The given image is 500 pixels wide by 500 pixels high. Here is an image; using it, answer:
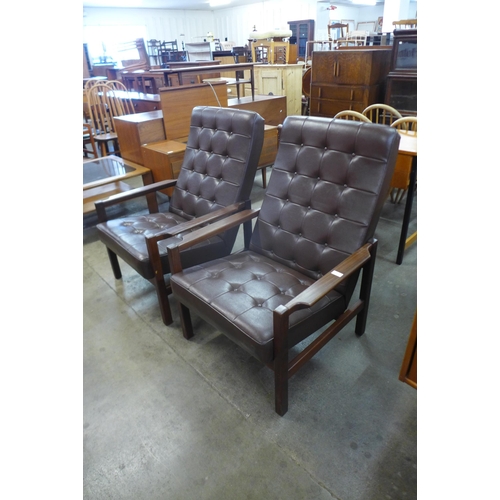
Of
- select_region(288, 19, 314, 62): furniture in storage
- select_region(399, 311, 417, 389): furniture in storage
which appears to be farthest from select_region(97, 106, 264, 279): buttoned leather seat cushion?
select_region(288, 19, 314, 62): furniture in storage

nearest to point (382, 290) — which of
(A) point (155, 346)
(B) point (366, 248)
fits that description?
(B) point (366, 248)

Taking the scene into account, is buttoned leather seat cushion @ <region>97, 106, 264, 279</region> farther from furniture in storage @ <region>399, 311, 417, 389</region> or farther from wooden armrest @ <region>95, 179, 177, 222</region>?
furniture in storage @ <region>399, 311, 417, 389</region>

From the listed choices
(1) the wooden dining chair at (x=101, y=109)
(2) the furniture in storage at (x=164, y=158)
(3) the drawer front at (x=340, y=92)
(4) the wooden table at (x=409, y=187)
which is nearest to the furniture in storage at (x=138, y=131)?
(2) the furniture in storage at (x=164, y=158)

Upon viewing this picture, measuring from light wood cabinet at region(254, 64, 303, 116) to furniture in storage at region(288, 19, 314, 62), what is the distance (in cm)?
512

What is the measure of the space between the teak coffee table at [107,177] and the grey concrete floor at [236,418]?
135cm

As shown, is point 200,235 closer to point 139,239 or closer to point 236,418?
point 139,239

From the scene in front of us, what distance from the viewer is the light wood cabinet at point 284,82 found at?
5340 mm

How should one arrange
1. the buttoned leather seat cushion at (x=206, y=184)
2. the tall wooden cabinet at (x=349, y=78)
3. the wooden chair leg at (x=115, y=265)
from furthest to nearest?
1. the tall wooden cabinet at (x=349, y=78)
2. the wooden chair leg at (x=115, y=265)
3. the buttoned leather seat cushion at (x=206, y=184)

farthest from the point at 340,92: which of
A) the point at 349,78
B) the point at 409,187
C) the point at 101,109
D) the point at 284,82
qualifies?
the point at 101,109

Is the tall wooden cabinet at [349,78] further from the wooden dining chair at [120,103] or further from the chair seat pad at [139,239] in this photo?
the chair seat pad at [139,239]

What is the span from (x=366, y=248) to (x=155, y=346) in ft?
3.82

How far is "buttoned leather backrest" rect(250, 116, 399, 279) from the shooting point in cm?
151

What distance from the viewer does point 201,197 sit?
7.14 ft
